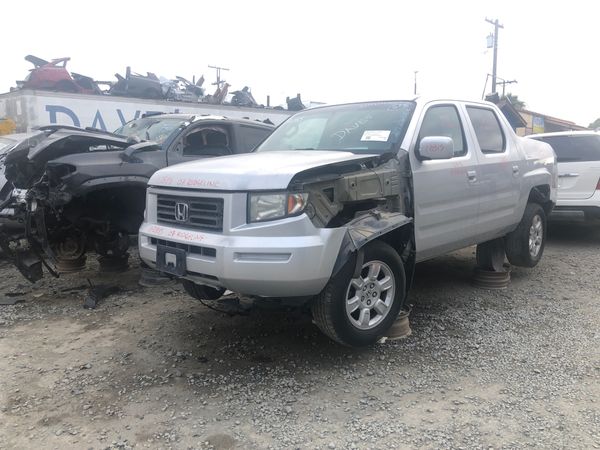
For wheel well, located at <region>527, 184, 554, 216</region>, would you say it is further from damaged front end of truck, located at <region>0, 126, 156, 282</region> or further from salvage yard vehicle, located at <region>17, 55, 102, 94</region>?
salvage yard vehicle, located at <region>17, 55, 102, 94</region>

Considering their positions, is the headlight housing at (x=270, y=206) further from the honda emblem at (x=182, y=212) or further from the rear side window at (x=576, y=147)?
the rear side window at (x=576, y=147)

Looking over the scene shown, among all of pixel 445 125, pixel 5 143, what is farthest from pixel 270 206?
pixel 5 143

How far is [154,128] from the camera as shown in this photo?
6875 mm

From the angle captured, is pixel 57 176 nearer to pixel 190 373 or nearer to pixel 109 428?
pixel 190 373

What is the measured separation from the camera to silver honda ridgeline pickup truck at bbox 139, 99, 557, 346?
3279 millimetres

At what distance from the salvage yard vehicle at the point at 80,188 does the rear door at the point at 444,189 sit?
292 cm

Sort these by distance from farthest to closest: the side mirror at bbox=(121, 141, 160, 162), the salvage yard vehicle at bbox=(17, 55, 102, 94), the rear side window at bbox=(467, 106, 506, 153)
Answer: the salvage yard vehicle at bbox=(17, 55, 102, 94) < the side mirror at bbox=(121, 141, 160, 162) < the rear side window at bbox=(467, 106, 506, 153)

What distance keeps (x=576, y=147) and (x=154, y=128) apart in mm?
6163

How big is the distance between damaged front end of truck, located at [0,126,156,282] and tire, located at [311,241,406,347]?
2813mm

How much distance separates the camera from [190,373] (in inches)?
142

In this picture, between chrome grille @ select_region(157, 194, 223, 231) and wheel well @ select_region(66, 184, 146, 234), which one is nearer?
chrome grille @ select_region(157, 194, 223, 231)

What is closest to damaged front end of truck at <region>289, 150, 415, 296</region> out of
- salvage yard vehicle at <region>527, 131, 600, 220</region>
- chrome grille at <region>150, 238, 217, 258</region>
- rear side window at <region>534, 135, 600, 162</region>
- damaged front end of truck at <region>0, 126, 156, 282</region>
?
chrome grille at <region>150, 238, 217, 258</region>

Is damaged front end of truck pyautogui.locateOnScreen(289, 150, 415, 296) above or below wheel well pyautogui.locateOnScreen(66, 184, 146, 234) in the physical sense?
above

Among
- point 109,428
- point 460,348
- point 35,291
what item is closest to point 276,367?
point 109,428
